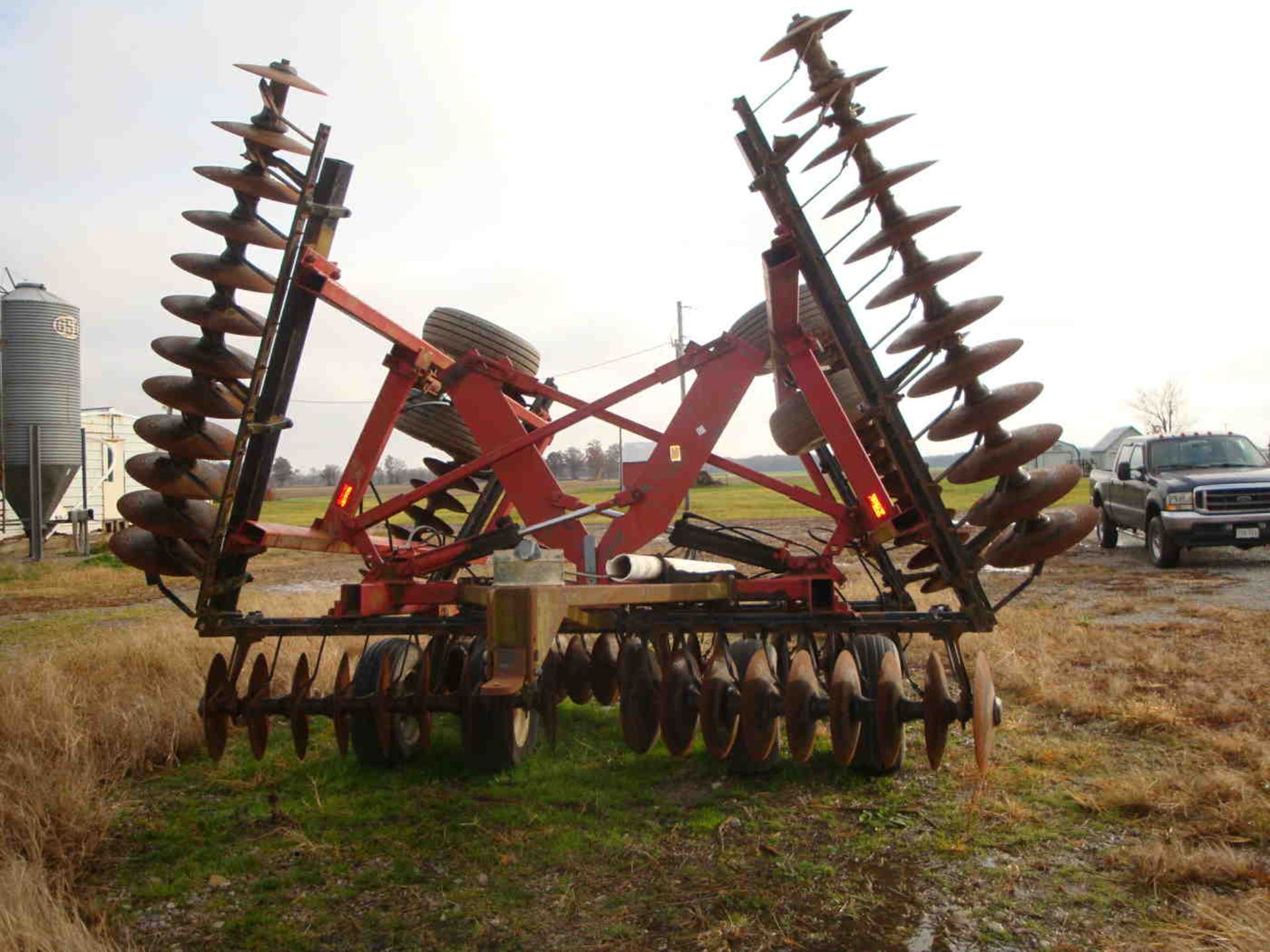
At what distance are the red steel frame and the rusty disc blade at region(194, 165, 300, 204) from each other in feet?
1.18

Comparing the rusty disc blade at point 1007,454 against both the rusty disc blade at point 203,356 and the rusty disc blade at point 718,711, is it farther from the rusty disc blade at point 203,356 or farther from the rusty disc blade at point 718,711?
the rusty disc blade at point 203,356

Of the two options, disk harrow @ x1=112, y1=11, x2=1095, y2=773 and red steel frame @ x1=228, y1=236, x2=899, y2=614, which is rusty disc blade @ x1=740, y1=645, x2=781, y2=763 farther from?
red steel frame @ x1=228, y1=236, x2=899, y2=614

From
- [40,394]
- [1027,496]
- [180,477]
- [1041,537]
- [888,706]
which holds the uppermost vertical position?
[40,394]

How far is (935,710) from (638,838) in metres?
1.41

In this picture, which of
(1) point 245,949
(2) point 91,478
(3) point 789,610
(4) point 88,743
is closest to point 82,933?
(1) point 245,949

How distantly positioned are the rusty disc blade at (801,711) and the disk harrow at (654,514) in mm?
13

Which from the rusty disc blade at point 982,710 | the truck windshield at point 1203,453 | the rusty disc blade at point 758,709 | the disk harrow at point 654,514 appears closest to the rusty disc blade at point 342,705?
the disk harrow at point 654,514

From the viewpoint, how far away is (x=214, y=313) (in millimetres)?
4848

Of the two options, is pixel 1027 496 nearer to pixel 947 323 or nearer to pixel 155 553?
pixel 947 323

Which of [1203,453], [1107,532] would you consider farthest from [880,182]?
[1107,532]

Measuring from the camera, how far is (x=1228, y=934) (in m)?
2.96

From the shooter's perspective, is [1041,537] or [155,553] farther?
[155,553]

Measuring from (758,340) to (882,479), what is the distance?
3.59 ft

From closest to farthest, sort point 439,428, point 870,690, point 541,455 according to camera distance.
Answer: point 870,690
point 541,455
point 439,428
